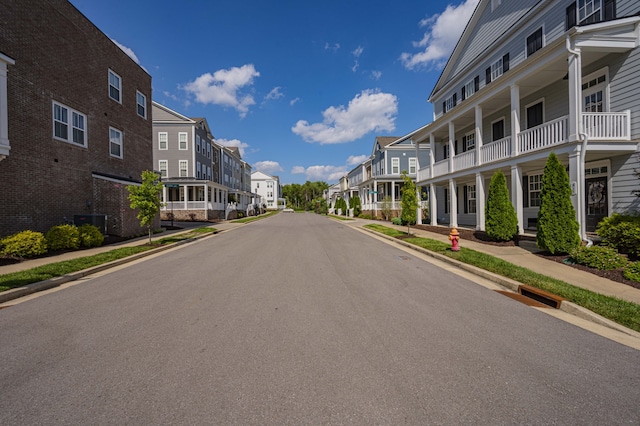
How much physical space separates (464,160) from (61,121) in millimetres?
19516

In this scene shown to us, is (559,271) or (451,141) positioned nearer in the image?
(559,271)

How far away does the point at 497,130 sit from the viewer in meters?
17.1

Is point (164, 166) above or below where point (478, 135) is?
above

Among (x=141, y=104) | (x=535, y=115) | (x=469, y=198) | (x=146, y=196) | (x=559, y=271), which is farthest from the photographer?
(x=469, y=198)

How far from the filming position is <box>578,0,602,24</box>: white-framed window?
11.6 meters

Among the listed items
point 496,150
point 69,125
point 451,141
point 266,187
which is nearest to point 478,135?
point 496,150

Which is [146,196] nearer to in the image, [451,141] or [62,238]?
[62,238]

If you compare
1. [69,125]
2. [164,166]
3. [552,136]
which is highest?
[164,166]

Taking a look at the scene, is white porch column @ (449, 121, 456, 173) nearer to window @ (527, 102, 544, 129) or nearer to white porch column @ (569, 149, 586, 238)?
window @ (527, 102, 544, 129)

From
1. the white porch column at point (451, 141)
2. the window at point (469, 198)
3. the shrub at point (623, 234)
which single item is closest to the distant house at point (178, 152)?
the white porch column at point (451, 141)

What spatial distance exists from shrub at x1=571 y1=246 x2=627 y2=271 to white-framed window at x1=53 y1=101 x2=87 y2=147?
61.7 feet

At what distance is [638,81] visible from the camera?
9.89 meters

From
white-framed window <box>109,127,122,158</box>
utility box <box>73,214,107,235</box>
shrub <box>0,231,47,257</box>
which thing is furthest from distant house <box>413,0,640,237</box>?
white-framed window <box>109,127,122,158</box>

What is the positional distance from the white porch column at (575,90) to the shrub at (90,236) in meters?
17.8
